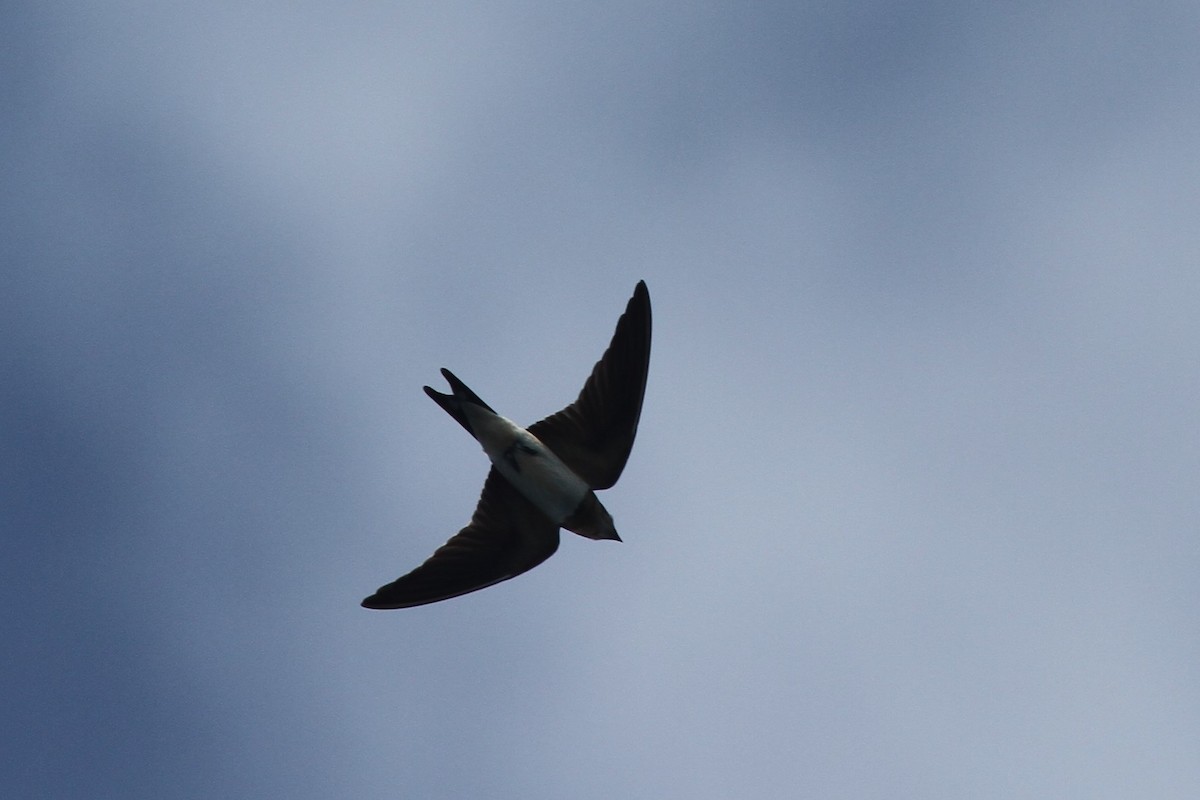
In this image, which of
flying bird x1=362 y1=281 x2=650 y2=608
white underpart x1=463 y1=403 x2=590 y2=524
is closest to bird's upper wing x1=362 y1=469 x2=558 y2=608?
flying bird x1=362 y1=281 x2=650 y2=608

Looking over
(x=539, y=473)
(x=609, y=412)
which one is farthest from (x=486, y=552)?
(x=609, y=412)

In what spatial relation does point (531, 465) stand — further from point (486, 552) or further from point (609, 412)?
point (486, 552)

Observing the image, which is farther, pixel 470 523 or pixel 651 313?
pixel 470 523

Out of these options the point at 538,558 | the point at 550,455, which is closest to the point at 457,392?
the point at 550,455

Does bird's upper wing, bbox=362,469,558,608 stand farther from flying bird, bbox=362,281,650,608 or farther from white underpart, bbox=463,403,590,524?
white underpart, bbox=463,403,590,524

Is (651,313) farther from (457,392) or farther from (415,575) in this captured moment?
(415,575)

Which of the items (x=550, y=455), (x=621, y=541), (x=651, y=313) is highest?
(x=651, y=313)
